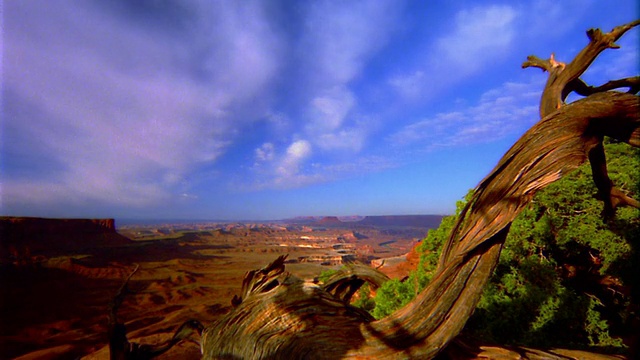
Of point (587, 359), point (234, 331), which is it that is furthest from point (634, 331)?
point (234, 331)

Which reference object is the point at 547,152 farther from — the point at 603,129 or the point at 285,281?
the point at 285,281

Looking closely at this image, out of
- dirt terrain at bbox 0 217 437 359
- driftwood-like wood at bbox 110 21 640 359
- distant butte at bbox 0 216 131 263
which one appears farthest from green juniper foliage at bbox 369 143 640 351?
distant butte at bbox 0 216 131 263

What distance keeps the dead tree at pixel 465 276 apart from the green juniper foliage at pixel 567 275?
2433 millimetres

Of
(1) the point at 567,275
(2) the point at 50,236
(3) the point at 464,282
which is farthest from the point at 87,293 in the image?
A: (1) the point at 567,275

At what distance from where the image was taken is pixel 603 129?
1.48 m

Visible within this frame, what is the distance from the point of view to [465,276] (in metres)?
1.49

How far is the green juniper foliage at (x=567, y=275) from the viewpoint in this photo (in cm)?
432

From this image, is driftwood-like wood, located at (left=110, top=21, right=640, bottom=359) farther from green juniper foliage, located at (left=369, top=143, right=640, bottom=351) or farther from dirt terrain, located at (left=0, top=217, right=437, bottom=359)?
green juniper foliage, located at (left=369, top=143, right=640, bottom=351)

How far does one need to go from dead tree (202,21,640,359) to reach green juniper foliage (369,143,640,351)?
243cm

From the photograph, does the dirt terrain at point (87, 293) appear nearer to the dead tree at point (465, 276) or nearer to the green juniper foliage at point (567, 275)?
the dead tree at point (465, 276)

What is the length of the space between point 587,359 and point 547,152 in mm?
1453

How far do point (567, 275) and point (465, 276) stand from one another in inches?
250

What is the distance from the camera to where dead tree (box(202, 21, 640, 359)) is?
142 cm

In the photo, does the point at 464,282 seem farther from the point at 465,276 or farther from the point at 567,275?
the point at 567,275
